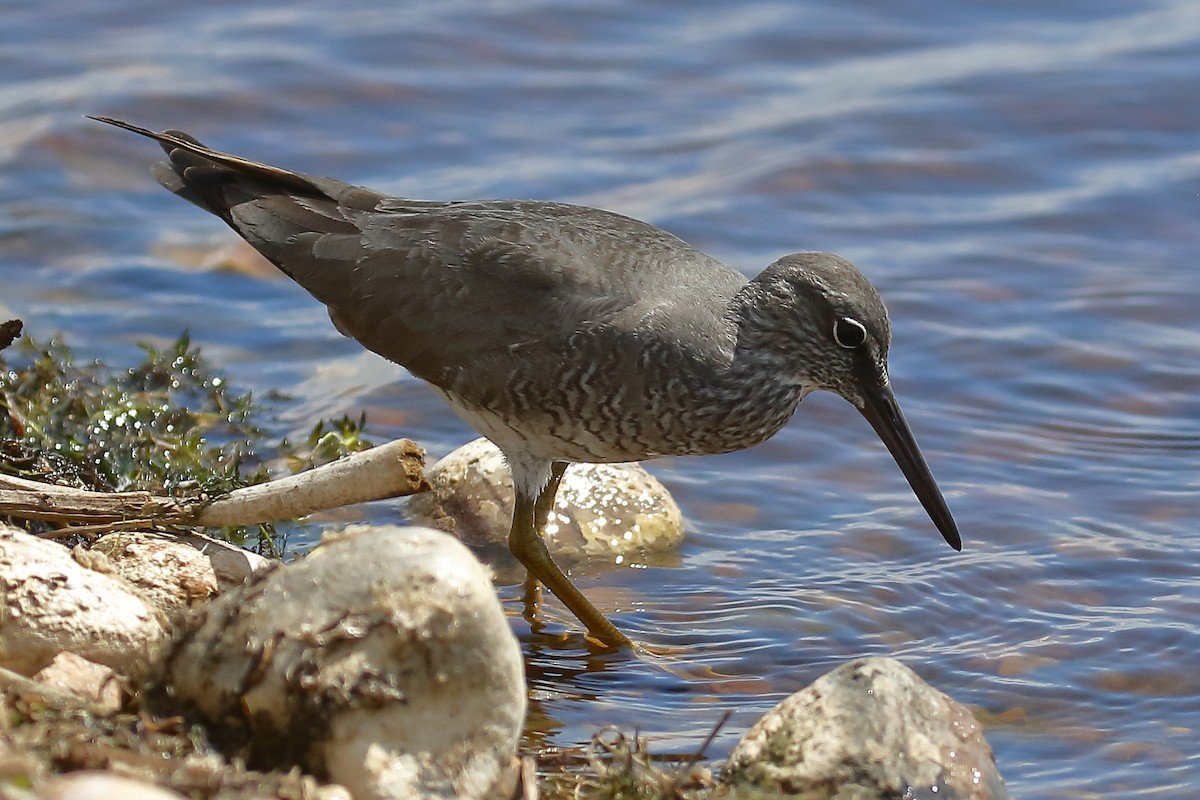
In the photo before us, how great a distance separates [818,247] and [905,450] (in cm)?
374

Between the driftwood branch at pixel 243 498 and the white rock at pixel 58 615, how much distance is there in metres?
0.66

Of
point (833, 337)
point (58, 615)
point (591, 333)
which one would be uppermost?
point (833, 337)

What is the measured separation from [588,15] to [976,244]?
14.1 feet

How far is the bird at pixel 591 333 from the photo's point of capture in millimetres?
5473

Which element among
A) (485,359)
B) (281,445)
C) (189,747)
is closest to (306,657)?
(189,747)

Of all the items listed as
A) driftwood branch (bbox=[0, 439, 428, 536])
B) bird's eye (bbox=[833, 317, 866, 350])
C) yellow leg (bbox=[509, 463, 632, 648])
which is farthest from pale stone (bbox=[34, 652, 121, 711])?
bird's eye (bbox=[833, 317, 866, 350])

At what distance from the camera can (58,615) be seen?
4016mm

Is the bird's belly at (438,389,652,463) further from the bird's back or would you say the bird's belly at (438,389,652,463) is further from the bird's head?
the bird's head

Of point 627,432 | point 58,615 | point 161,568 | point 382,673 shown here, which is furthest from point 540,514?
point 382,673

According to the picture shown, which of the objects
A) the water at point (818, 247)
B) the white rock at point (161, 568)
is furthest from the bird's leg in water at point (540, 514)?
the white rock at point (161, 568)

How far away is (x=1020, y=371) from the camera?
800cm

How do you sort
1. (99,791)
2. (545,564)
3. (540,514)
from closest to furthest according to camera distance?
1. (99,791)
2. (545,564)
3. (540,514)

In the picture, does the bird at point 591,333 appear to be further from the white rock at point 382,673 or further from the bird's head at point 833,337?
the white rock at point 382,673

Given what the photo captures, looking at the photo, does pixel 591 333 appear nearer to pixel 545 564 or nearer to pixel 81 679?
pixel 545 564
